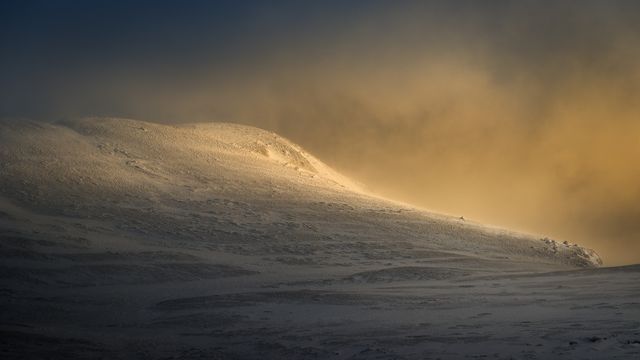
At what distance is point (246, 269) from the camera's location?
12891mm

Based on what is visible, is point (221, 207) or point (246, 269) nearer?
point (246, 269)

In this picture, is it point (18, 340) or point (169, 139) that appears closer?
point (18, 340)

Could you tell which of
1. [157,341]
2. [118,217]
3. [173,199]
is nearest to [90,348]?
[157,341]

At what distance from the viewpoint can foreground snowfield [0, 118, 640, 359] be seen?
625 centimetres

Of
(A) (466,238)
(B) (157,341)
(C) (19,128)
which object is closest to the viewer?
(B) (157,341)

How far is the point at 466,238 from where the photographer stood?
57.1 feet

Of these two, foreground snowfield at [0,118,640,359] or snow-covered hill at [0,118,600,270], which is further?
snow-covered hill at [0,118,600,270]

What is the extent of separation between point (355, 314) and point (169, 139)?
60.1 feet

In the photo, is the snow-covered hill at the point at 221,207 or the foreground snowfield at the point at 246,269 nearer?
the foreground snowfield at the point at 246,269

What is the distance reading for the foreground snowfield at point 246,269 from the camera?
6250 mm

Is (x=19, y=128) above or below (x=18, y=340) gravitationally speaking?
above

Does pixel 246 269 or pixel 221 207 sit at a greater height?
pixel 221 207

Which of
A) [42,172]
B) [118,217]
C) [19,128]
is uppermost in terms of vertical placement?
[19,128]

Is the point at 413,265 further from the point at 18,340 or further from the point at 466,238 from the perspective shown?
the point at 18,340
